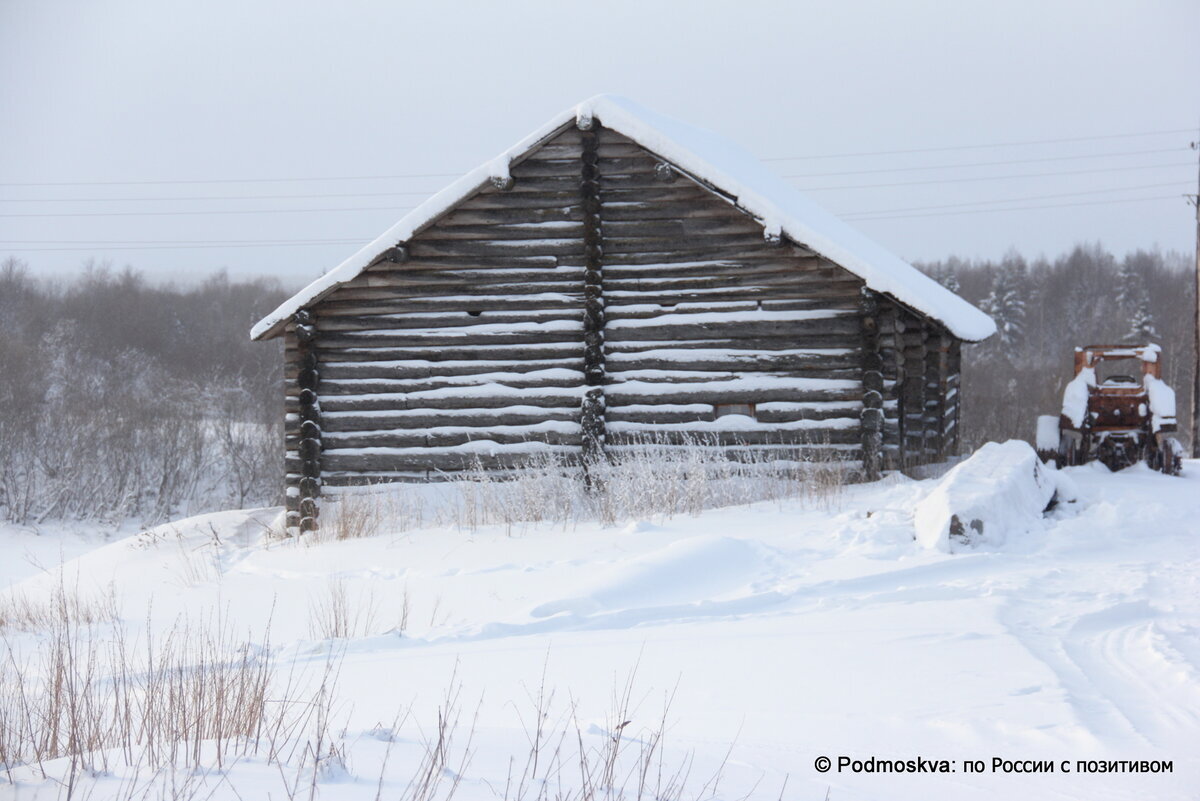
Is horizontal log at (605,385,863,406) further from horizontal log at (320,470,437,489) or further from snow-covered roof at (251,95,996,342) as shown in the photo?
horizontal log at (320,470,437,489)

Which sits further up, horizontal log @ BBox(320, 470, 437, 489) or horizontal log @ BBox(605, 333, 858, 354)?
horizontal log @ BBox(605, 333, 858, 354)

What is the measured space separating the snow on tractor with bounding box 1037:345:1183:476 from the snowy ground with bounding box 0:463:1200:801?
123 inches

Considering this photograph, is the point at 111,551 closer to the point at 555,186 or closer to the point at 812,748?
the point at 555,186

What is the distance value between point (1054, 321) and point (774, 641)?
68.3 m

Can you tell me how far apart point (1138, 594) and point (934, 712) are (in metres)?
2.88

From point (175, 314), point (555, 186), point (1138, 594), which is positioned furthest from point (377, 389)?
point (175, 314)

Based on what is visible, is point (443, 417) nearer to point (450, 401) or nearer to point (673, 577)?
point (450, 401)

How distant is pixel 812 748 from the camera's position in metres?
3.57

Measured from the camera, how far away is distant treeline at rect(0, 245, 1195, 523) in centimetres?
3169

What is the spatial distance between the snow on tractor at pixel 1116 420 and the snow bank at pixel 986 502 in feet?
12.5

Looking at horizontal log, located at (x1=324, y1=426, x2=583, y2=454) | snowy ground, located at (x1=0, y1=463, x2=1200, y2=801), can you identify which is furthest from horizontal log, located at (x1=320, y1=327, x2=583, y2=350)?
snowy ground, located at (x1=0, y1=463, x2=1200, y2=801)

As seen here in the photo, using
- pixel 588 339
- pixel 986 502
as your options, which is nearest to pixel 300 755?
pixel 986 502

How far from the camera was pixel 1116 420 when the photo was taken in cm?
1295

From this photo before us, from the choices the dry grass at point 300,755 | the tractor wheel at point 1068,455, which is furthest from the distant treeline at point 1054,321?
the dry grass at point 300,755
